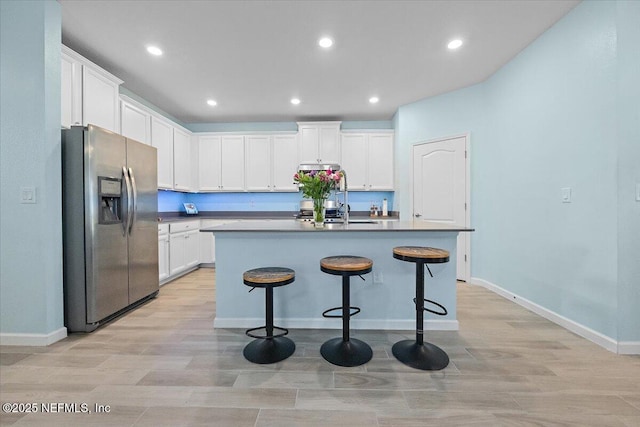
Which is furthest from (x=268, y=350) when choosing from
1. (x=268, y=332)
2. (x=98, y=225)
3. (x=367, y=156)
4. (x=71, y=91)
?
(x=367, y=156)

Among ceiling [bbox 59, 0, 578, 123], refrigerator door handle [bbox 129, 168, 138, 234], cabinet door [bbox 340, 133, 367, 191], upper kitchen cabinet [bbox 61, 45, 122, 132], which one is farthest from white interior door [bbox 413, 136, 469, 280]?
upper kitchen cabinet [bbox 61, 45, 122, 132]

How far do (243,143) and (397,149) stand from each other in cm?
284

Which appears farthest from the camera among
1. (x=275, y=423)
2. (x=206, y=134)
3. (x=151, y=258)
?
(x=206, y=134)

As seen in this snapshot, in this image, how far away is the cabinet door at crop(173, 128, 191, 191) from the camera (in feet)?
15.4

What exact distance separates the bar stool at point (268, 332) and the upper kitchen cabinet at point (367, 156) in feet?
10.9

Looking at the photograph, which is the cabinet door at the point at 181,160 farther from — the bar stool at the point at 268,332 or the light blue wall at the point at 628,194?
the light blue wall at the point at 628,194

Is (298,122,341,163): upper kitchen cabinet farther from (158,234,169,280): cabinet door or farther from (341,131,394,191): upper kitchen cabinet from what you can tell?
(158,234,169,280): cabinet door

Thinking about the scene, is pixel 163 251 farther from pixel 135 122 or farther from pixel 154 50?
pixel 154 50

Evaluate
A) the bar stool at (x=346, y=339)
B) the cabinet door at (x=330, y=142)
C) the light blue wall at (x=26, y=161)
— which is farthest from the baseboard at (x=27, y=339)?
the cabinet door at (x=330, y=142)

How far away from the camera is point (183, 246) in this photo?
442cm

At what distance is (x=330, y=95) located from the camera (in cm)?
414

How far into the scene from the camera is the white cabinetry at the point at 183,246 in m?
4.11

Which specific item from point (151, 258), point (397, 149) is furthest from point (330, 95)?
point (151, 258)

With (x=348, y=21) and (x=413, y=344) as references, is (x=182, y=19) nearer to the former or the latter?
(x=348, y=21)
